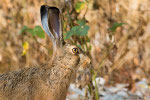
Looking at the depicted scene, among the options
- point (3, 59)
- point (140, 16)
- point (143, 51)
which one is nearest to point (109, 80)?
point (143, 51)

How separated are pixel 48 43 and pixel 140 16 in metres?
1.72

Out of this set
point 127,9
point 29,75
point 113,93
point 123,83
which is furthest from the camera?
point 127,9

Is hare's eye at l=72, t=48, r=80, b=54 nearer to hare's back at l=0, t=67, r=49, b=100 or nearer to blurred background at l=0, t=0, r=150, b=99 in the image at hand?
hare's back at l=0, t=67, r=49, b=100

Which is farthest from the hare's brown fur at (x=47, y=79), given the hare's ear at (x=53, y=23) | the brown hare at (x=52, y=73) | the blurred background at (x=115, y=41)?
the blurred background at (x=115, y=41)

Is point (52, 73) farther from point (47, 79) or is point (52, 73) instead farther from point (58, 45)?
point (58, 45)

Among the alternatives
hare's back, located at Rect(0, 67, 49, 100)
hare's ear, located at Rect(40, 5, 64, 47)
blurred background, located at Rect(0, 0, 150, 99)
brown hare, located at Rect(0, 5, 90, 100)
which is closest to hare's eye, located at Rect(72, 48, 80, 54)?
brown hare, located at Rect(0, 5, 90, 100)

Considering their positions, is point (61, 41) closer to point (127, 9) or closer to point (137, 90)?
point (137, 90)

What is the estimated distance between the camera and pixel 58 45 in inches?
119

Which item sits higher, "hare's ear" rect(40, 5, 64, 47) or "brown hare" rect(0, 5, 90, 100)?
"hare's ear" rect(40, 5, 64, 47)

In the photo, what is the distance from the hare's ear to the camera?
2997 millimetres

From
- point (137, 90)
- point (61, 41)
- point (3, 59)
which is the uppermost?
point (61, 41)

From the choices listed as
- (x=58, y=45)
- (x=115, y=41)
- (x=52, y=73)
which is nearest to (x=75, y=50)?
(x=58, y=45)

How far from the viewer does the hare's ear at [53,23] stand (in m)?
3.00

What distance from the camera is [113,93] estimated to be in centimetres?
459
